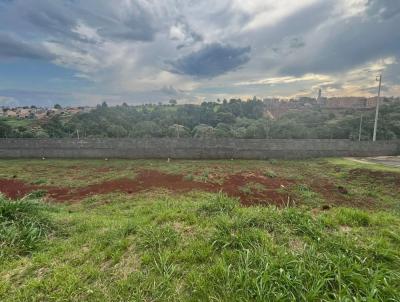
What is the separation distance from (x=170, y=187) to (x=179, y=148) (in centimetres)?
933

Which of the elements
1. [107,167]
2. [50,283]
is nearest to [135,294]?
[50,283]

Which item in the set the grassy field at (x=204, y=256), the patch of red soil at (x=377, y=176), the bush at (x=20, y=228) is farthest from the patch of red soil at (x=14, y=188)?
the patch of red soil at (x=377, y=176)

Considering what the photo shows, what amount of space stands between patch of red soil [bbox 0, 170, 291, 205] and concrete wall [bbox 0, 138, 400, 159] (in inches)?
272

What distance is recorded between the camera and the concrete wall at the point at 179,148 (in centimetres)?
1864

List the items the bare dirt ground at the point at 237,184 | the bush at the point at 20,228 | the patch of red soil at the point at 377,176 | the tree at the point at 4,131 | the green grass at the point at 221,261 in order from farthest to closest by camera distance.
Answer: the tree at the point at 4,131
the patch of red soil at the point at 377,176
the bare dirt ground at the point at 237,184
the bush at the point at 20,228
the green grass at the point at 221,261

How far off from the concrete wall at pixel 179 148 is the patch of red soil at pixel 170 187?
6.90 meters

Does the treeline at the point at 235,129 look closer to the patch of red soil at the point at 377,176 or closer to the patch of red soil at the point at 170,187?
the patch of red soil at the point at 170,187

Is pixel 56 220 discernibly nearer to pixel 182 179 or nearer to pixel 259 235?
pixel 259 235

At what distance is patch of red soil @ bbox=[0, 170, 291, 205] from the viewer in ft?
27.8

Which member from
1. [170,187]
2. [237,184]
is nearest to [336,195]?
[237,184]

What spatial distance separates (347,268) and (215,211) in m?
1.85

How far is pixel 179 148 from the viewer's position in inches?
745

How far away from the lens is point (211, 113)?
49906mm

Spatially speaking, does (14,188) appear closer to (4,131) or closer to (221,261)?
(221,261)
